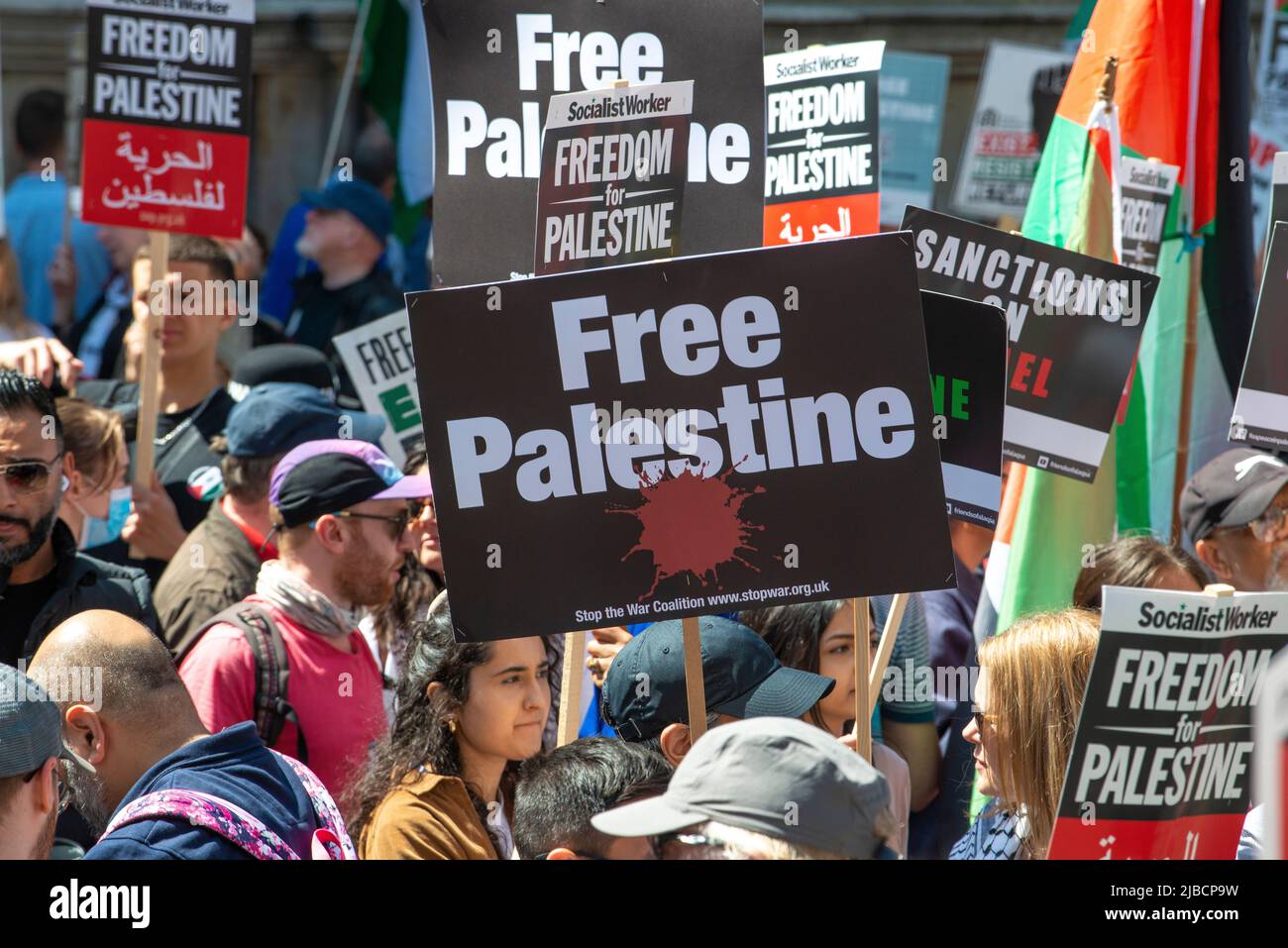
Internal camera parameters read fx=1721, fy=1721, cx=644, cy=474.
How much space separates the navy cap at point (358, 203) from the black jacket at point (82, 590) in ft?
13.5

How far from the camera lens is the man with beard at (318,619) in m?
3.97

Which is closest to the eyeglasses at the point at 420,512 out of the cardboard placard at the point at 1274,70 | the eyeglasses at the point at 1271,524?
the eyeglasses at the point at 1271,524

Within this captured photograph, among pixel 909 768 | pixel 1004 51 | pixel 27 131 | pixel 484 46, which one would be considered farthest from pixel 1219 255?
pixel 27 131

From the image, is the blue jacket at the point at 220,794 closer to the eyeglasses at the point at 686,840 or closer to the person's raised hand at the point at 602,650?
the eyeglasses at the point at 686,840

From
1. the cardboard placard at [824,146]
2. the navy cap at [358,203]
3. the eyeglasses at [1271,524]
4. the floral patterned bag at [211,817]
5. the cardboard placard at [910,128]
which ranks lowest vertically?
the floral patterned bag at [211,817]

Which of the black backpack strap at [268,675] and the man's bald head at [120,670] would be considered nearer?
the man's bald head at [120,670]

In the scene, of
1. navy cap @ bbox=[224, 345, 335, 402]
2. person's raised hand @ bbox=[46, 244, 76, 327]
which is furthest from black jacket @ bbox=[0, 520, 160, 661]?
person's raised hand @ bbox=[46, 244, 76, 327]

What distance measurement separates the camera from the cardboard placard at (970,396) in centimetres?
396

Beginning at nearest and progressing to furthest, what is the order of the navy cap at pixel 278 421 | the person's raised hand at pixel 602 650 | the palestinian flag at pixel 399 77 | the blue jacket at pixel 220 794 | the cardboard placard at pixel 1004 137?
the blue jacket at pixel 220 794 → the person's raised hand at pixel 602 650 → the navy cap at pixel 278 421 → the palestinian flag at pixel 399 77 → the cardboard placard at pixel 1004 137

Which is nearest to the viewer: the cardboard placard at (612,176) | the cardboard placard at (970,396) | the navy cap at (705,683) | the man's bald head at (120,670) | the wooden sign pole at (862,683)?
the man's bald head at (120,670)

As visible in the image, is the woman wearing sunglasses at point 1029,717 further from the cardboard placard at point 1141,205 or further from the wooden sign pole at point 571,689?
the cardboard placard at point 1141,205

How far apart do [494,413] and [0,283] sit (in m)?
4.56

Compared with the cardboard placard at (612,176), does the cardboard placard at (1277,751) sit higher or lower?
lower

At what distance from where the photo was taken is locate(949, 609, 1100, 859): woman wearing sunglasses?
126 inches
